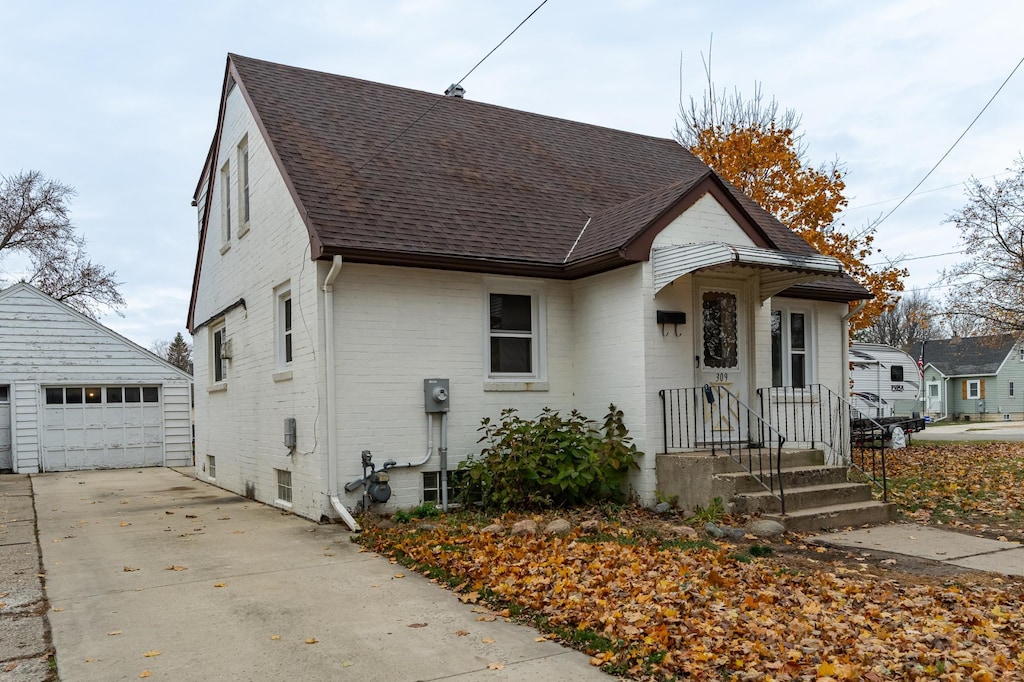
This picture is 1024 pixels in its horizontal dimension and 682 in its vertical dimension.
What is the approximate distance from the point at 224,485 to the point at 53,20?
8.29 m

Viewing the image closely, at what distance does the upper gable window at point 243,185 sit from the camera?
13.3m

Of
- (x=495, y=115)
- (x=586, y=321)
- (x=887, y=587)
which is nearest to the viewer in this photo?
(x=887, y=587)

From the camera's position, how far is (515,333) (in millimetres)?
11242

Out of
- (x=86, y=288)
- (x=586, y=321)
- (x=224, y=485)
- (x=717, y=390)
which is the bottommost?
(x=224, y=485)

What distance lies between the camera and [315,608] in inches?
235

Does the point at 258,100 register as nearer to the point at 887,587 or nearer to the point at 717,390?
Result: the point at 717,390

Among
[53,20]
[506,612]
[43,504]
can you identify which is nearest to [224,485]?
[43,504]

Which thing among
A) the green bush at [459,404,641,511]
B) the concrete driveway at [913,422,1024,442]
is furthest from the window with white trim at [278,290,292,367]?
the concrete driveway at [913,422,1024,442]

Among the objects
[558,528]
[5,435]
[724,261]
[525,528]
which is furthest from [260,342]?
[5,435]

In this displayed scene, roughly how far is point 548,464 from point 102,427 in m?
15.9

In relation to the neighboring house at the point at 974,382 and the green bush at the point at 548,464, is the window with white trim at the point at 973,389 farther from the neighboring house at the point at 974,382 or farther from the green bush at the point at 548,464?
the green bush at the point at 548,464

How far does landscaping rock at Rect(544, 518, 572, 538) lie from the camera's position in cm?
836

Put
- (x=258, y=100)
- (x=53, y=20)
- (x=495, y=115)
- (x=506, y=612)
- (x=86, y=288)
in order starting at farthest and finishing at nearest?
(x=86, y=288), (x=495, y=115), (x=258, y=100), (x=53, y=20), (x=506, y=612)

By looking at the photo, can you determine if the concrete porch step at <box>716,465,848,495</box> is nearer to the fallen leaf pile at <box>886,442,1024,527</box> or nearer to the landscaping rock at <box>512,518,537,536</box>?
the fallen leaf pile at <box>886,442,1024,527</box>
